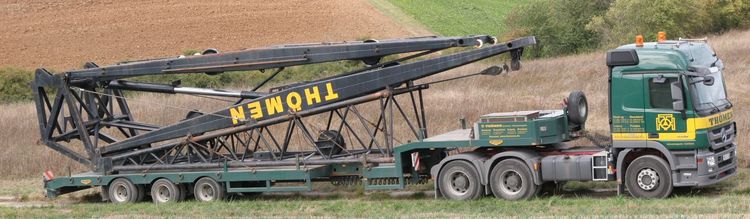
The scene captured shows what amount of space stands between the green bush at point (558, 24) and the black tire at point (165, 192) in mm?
28534

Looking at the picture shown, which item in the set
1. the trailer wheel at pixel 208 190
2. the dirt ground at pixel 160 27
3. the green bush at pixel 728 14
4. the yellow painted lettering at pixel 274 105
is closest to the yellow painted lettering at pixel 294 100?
the yellow painted lettering at pixel 274 105

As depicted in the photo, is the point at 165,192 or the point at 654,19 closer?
the point at 165,192

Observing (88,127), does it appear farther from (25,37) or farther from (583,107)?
(25,37)

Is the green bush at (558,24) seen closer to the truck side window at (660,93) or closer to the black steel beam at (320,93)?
the black steel beam at (320,93)

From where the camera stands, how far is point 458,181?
750 inches

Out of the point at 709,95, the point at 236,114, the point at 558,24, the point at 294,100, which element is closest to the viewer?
the point at 709,95

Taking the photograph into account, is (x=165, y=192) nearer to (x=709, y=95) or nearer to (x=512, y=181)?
(x=512, y=181)

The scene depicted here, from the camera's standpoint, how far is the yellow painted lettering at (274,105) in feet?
66.1

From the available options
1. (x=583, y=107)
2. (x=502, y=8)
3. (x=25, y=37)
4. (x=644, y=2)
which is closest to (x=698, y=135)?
(x=583, y=107)

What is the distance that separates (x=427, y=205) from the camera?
1845 cm

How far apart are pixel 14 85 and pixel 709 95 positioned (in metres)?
32.1

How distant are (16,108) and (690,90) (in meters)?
23.2

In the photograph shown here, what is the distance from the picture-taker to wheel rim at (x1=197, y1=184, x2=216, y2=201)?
68.2ft

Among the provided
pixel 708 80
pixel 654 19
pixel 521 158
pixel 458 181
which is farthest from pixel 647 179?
pixel 654 19
